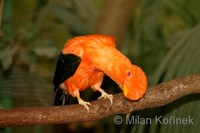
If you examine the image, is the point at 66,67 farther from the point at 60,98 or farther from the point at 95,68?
the point at 60,98

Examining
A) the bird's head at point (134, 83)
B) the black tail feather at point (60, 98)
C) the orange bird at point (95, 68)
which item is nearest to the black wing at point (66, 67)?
the orange bird at point (95, 68)

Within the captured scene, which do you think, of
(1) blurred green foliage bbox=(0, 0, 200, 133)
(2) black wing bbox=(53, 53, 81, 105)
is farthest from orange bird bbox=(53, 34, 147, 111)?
(1) blurred green foliage bbox=(0, 0, 200, 133)

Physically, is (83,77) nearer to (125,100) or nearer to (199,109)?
(125,100)

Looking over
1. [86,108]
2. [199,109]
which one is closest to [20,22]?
[86,108]

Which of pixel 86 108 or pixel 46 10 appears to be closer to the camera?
pixel 86 108

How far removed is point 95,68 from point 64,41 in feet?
1.94

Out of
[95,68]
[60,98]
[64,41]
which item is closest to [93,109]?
[95,68]

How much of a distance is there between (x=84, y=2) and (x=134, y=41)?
40cm

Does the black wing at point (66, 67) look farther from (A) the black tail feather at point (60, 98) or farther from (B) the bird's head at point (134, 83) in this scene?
A: (B) the bird's head at point (134, 83)

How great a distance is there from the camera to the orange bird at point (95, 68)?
1037 mm

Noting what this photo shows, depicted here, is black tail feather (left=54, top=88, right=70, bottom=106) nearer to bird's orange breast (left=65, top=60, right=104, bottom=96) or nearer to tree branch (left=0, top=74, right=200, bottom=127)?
bird's orange breast (left=65, top=60, right=104, bottom=96)

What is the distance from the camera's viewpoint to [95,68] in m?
1.25

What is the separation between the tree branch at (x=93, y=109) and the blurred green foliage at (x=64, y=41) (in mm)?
42

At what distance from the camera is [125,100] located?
3.72ft
